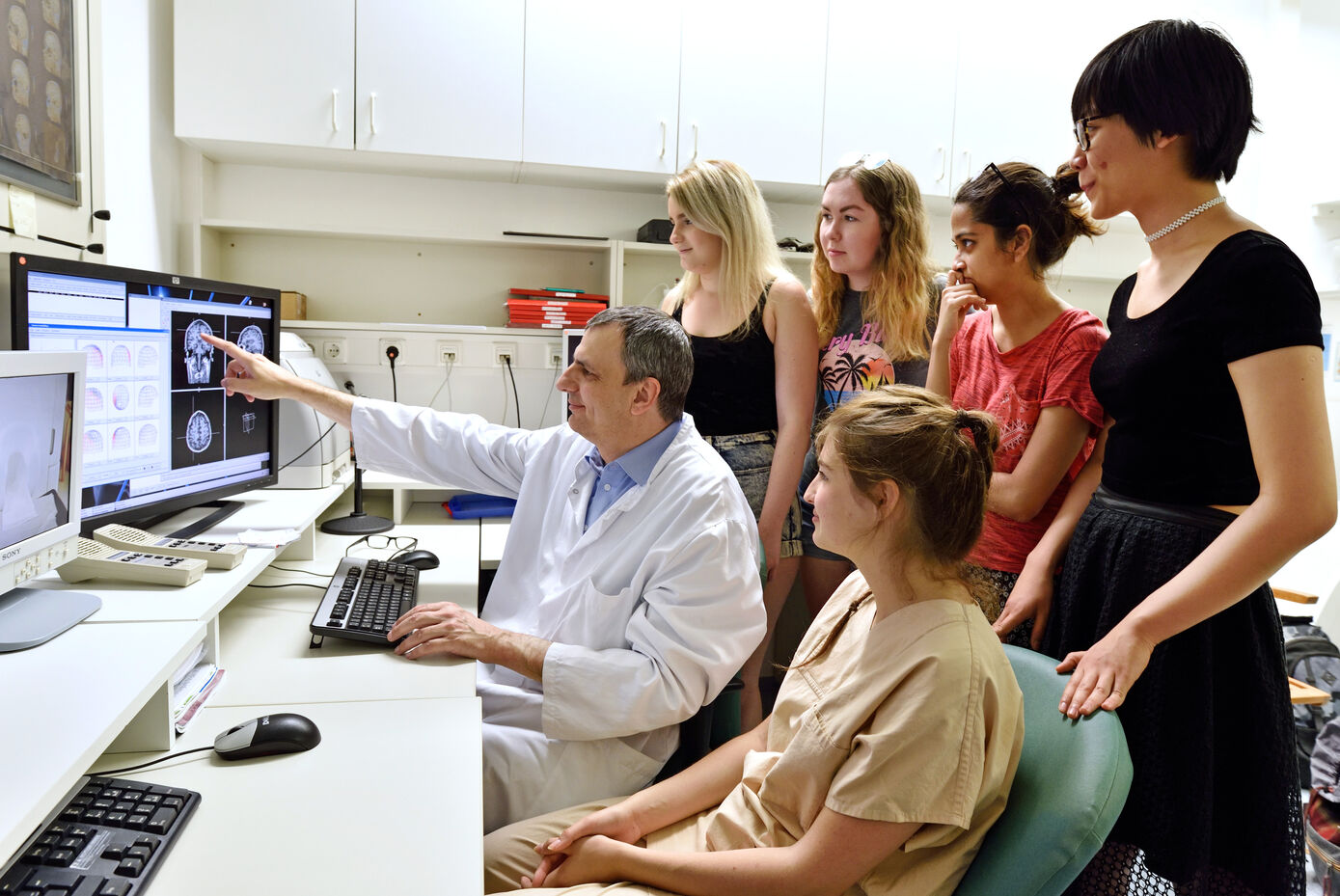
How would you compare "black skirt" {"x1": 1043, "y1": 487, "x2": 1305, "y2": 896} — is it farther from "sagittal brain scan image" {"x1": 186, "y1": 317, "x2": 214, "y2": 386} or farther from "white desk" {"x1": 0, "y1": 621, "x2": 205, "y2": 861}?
"sagittal brain scan image" {"x1": 186, "y1": 317, "x2": 214, "y2": 386}

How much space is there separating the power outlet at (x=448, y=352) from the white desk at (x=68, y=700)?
191 cm

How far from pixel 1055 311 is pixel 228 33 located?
7.56 feet

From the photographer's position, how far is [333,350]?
2.80 metres

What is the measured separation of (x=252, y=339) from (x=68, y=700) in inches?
39.5

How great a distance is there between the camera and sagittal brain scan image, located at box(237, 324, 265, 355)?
1.64 m

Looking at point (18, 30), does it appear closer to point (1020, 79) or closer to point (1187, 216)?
point (1187, 216)

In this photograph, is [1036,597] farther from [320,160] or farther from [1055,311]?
[320,160]

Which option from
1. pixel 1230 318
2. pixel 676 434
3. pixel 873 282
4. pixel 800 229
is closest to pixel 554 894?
pixel 676 434

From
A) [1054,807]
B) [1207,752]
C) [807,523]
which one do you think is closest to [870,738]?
[1054,807]

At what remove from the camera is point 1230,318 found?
96 centimetres

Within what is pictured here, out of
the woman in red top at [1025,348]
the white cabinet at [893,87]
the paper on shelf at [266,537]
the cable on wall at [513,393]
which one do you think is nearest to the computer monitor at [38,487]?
the paper on shelf at [266,537]

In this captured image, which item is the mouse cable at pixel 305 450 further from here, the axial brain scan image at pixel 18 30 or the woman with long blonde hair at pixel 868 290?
the woman with long blonde hair at pixel 868 290

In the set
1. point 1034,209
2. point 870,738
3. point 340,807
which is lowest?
point 340,807

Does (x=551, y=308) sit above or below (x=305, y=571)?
above
